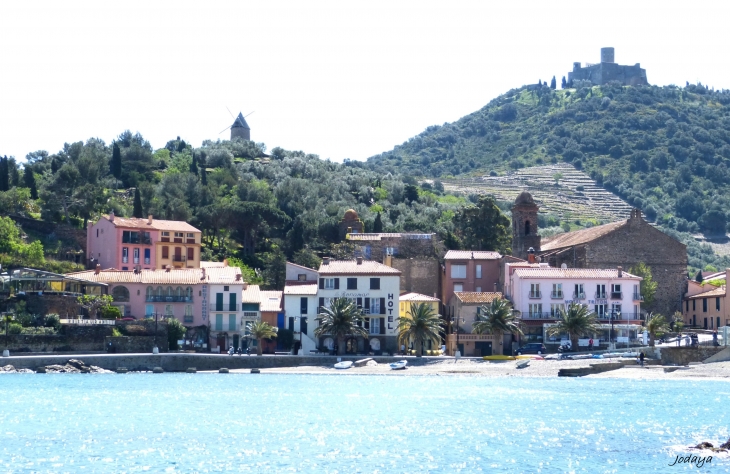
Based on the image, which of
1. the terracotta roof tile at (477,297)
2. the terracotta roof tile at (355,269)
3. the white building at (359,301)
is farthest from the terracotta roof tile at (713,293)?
the white building at (359,301)

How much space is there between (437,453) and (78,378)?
105ft

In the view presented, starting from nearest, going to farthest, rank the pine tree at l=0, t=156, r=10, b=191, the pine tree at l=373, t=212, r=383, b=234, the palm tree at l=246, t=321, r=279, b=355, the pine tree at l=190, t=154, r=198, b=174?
the palm tree at l=246, t=321, r=279, b=355 < the pine tree at l=0, t=156, r=10, b=191 < the pine tree at l=373, t=212, r=383, b=234 < the pine tree at l=190, t=154, r=198, b=174

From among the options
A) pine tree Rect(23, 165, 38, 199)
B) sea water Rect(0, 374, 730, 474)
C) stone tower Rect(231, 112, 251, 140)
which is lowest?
sea water Rect(0, 374, 730, 474)

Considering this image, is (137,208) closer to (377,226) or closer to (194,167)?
(377,226)

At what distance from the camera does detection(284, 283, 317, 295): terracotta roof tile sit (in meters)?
77.7

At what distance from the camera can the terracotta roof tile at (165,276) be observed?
78.5 m

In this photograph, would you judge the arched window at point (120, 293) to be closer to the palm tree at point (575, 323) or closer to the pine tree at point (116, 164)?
the palm tree at point (575, 323)

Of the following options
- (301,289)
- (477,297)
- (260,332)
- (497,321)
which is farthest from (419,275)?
(260,332)

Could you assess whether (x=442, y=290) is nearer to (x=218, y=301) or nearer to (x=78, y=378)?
(x=218, y=301)

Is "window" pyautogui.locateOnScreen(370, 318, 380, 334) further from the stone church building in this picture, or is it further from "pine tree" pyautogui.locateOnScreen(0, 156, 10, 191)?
"pine tree" pyautogui.locateOnScreen(0, 156, 10, 191)

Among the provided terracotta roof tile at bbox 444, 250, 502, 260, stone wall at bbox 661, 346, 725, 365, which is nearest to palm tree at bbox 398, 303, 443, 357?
terracotta roof tile at bbox 444, 250, 502, 260

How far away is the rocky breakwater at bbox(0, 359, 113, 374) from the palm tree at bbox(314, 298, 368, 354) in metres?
13.0

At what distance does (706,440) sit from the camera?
4103 centimetres

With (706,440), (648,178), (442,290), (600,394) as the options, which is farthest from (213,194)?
(648,178)
